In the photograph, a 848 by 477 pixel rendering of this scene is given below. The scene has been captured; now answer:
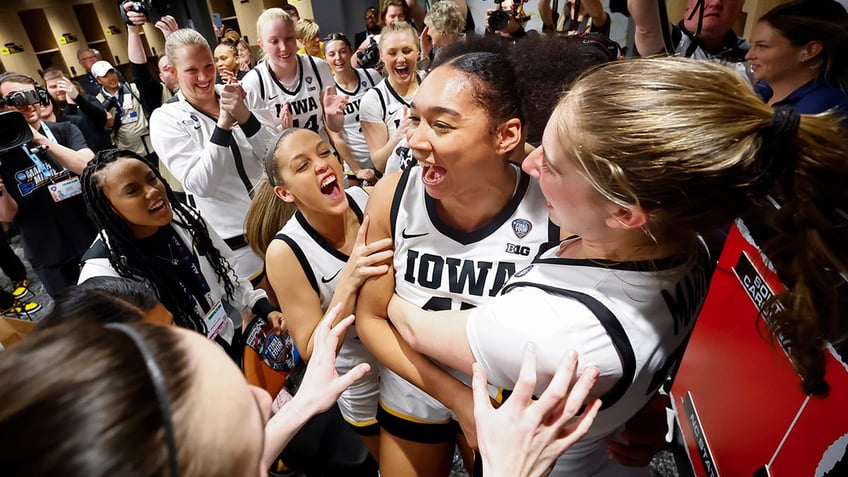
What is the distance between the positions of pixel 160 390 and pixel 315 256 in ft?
3.20

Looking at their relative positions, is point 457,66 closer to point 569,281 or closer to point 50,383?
point 569,281

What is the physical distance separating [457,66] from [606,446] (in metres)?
1.02

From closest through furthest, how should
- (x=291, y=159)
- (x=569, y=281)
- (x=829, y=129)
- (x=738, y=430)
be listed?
1. (x=829, y=129)
2. (x=569, y=281)
3. (x=738, y=430)
4. (x=291, y=159)

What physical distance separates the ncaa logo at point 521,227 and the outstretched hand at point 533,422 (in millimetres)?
457

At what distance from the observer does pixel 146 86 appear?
3135 mm

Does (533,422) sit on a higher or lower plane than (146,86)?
lower

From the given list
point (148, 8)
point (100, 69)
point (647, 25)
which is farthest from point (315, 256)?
point (100, 69)

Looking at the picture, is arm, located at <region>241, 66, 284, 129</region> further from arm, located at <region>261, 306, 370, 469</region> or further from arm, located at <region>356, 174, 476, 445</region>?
arm, located at <region>261, 306, 370, 469</region>

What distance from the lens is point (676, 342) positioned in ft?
2.68

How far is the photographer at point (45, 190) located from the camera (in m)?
2.37

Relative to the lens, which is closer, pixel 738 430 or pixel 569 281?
pixel 569 281

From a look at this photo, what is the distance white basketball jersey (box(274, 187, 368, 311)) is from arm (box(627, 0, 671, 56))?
4.82ft

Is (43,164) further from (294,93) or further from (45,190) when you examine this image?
(294,93)

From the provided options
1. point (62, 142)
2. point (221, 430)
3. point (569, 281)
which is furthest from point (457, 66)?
point (62, 142)
